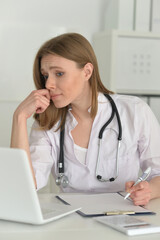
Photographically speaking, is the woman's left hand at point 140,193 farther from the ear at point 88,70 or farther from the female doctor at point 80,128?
the ear at point 88,70

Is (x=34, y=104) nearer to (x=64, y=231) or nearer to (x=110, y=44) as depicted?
(x=64, y=231)

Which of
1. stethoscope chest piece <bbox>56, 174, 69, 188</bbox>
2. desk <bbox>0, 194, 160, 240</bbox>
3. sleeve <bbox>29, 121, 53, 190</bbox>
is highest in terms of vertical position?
desk <bbox>0, 194, 160, 240</bbox>

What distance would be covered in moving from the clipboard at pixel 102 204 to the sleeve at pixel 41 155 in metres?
0.30

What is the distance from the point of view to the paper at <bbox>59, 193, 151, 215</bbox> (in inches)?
58.2

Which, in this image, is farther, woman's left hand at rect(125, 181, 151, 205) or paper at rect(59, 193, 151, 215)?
woman's left hand at rect(125, 181, 151, 205)

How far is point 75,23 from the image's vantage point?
322cm

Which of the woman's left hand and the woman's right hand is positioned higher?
the woman's right hand

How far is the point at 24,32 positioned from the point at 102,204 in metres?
1.82

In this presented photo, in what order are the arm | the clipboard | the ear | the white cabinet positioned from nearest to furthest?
the clipboard < the arm < the ear < the white cabinet

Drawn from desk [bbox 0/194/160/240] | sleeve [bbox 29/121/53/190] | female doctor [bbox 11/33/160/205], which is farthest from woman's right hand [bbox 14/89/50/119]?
desk [bbox 0/194/160/240]

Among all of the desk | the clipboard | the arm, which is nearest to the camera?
the desk

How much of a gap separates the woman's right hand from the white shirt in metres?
0.13

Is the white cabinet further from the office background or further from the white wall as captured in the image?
the white wall

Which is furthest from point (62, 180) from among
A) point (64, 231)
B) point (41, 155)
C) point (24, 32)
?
point (24, 32)
